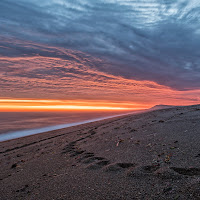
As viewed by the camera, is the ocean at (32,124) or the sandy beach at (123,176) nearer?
the sandy beach at (123,176)

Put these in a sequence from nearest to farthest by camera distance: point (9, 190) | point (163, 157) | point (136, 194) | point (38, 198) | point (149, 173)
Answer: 1. point (136, 194)
2. point (38, 198)
3. point (149, 173)
4. point (9, 190)
5. point (163, 157)

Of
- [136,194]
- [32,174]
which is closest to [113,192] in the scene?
[136,194]

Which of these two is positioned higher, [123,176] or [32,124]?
[123,176]

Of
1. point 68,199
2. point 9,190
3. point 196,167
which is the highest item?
point 196,167

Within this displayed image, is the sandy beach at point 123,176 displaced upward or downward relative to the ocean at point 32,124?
upward

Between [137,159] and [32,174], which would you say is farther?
[32,174]

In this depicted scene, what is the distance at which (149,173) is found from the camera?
3.38 meters

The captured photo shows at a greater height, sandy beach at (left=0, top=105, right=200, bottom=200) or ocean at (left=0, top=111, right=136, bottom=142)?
sandy beach at (left=0, top=105, right=200, bottom=200)

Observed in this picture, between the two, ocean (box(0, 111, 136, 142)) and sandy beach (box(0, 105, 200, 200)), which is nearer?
sandy beach (box(0, 105, 200, 200))

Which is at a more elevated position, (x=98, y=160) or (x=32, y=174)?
(x=98, y=160)

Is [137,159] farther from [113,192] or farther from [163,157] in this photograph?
[113,192]

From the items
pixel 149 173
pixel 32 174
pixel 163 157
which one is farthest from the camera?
pixel 32 174

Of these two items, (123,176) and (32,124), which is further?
(32,124)

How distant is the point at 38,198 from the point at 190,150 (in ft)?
11.7
